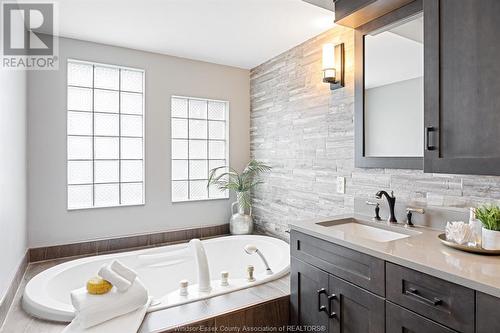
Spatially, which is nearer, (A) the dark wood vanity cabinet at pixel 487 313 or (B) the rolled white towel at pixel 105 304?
(A) the dark wood vanity cabinet at pixel 487 313

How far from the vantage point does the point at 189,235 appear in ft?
10.6

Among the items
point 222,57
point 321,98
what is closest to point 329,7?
point 321,98

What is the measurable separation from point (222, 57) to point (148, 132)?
3.69 feet

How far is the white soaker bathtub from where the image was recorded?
1824mm

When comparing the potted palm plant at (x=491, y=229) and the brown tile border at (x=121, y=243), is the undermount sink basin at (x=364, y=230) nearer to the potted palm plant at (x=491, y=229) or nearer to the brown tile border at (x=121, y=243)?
the potted palm plant at (x=491, y=229)

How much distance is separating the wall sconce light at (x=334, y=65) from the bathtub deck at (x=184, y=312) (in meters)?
1.58

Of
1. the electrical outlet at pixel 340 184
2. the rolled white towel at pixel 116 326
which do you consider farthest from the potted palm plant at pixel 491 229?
the rolled white towel at pixel 116 326

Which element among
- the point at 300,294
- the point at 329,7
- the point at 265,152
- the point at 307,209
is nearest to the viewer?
the point at 300,294

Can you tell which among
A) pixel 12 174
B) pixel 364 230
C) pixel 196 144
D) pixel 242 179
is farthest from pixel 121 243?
pixel 364 230

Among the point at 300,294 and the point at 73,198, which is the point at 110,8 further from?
the point at 300,294

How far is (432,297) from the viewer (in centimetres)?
115

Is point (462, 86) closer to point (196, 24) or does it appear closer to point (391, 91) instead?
point (391, 91)

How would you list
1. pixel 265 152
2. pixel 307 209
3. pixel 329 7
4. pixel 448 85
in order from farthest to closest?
pixel 265 152 < pixel 307 209 < pixel 329 7 < pixel 448 85

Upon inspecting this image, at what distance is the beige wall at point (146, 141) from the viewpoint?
261 cm
